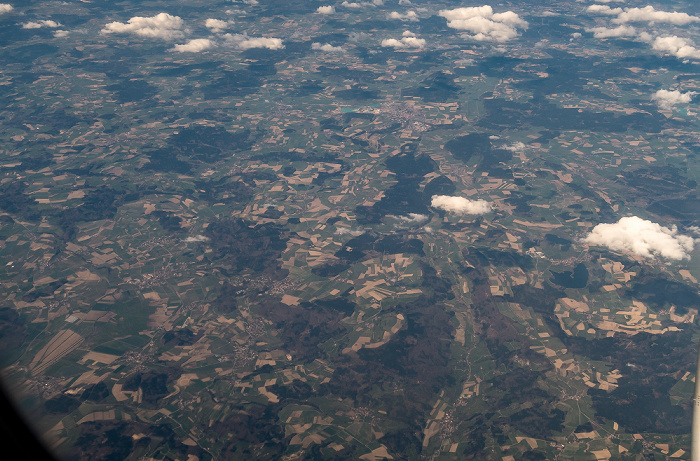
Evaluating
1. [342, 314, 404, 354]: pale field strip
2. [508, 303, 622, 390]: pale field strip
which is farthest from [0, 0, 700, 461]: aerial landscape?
[342, 314, 404, 354]: pale field strip

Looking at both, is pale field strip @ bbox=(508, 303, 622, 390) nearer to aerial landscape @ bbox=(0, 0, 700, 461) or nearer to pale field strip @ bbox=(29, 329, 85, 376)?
aerial landscape @ bbox=(0, 0, 700, 461)

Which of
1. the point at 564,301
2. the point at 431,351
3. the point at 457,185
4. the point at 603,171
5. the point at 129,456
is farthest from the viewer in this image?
the point at 603,171

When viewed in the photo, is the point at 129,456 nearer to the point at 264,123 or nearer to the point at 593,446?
the point at 593,446

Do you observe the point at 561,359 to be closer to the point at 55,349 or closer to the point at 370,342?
the point at 370,342

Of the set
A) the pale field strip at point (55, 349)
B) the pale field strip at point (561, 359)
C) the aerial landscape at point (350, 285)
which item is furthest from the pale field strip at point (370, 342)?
the pale field strip at point (55, 349)

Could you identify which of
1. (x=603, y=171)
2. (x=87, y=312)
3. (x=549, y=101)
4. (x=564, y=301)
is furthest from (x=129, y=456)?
(x=549, y=101)
